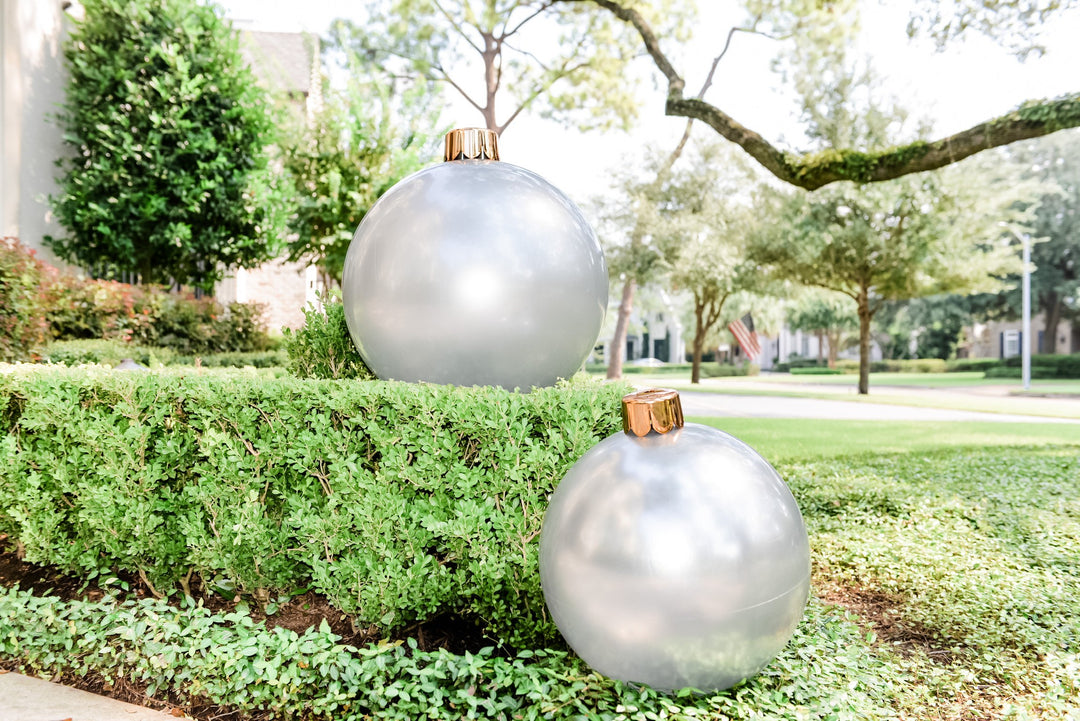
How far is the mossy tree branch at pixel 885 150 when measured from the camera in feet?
34.3

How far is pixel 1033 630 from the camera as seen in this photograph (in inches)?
181

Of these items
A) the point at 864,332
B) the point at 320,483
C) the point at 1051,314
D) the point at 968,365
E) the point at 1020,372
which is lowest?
the point at 1020,372

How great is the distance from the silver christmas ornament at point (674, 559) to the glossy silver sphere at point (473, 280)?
4.29 feet

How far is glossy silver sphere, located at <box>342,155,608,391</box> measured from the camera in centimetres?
437

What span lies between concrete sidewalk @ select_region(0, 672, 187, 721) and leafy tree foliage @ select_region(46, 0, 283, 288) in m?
14.6

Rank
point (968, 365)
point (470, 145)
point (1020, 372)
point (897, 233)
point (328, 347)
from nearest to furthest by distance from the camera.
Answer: point (470, 145) → point (328, 347) → point (897, 233) → point (1020, 372) → point (968, 365)

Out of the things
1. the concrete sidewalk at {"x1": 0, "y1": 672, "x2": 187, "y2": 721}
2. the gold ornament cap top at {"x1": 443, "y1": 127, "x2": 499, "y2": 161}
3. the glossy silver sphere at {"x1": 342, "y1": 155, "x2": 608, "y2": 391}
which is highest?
the gold ornament cap top at {"x1": 443, "y1": 127, "x2": 499, "y2": 161}

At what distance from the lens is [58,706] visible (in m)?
3.73

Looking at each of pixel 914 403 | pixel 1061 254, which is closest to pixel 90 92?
pixel 914 403

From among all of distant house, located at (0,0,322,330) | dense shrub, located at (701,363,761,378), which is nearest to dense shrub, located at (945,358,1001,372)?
dense shrub, located at (701,363,761,378)

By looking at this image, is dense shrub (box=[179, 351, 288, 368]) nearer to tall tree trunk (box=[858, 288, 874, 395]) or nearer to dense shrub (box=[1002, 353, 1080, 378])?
tall tree trunk (box=[858, 288, 874, 395])

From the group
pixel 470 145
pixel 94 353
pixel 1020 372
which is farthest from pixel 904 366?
pixel 470 145

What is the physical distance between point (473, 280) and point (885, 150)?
10041 millimetres

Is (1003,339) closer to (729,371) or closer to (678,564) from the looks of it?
(729,371)
